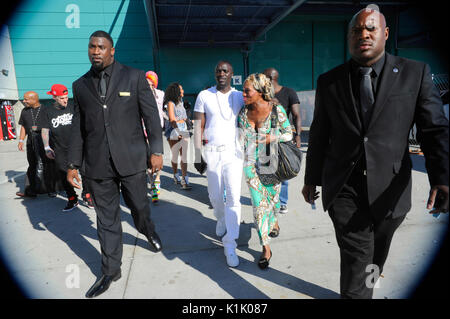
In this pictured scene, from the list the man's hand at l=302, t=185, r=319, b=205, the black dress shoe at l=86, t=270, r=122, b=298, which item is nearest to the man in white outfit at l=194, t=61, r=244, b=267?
the man's hand at l=302, t=185, r=319, b=205

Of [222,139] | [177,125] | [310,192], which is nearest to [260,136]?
[222,139]

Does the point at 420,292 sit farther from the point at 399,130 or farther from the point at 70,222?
the point at 70,222

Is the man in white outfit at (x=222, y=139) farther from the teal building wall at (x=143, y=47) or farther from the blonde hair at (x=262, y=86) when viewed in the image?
the teal building wall at (x=143, y=47)

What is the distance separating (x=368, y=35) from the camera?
171 cm

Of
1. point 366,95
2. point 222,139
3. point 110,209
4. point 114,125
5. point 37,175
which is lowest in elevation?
point 37,175

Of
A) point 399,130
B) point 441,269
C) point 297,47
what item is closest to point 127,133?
point 399,130

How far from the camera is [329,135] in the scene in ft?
6.83

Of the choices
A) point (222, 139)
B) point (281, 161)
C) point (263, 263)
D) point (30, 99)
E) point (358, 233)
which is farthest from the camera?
point (30, 99)

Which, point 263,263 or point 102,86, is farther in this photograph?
point 263,263

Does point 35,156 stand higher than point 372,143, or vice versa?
point 372,143

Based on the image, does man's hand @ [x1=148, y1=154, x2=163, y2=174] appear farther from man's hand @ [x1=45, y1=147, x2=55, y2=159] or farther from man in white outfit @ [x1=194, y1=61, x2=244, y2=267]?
man's hand @ [x1=45, y1=147, x2=55, y2=159]

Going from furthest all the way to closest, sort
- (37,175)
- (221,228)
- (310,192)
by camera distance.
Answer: (37,175)
(221,228)
(310,192)

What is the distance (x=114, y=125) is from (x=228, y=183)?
1.30m

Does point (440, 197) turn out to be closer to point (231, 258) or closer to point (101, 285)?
point (231, 258)
